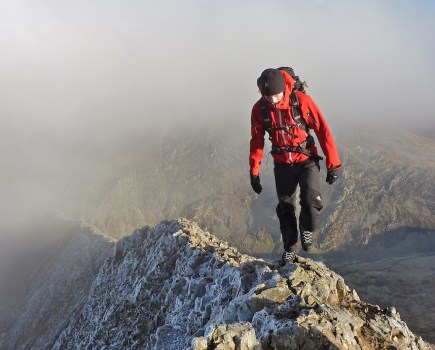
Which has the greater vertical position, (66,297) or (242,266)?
(242,266)

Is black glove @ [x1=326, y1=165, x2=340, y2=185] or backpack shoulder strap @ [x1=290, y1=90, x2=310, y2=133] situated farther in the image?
black glove @ [x1=326, y1=165, x2=340, y2=185]

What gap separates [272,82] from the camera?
12.7m

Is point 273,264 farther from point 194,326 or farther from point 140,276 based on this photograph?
point 140,276

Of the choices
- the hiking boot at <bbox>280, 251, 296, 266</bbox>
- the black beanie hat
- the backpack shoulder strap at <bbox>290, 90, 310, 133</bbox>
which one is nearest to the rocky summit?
the hiking boot at <bbox>280, 251, 296, 266</bbox>

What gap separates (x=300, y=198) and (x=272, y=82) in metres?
3.91

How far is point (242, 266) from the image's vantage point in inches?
573

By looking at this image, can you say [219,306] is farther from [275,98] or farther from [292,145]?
[275,98]

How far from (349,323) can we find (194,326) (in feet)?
18.9

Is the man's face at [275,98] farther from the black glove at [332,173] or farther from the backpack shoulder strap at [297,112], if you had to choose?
the black glove at [332,173]

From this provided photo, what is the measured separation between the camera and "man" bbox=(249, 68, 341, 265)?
13.2m

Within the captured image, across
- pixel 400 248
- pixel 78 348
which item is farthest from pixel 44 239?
pixel 400 248

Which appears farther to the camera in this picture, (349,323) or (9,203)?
(9,203)

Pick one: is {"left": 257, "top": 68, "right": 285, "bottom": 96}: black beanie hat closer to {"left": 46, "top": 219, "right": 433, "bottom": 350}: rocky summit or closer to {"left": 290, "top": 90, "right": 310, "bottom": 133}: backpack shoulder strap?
{"left": 290, "top": 90, "right": 310, "bottom": 133}: backpack shoulder strap

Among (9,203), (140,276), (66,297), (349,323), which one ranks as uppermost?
(349,323)
